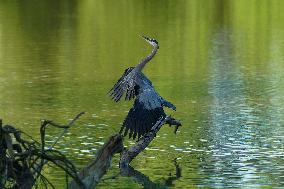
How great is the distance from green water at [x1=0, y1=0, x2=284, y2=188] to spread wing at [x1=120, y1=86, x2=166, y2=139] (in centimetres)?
91

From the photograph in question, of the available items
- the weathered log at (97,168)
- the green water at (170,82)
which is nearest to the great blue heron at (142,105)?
the green water at (170,82)

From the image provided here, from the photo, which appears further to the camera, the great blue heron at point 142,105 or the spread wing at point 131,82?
the spread wing at point 131,82

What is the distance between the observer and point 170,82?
3653 centimetres

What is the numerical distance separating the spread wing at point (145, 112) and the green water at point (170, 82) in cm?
91

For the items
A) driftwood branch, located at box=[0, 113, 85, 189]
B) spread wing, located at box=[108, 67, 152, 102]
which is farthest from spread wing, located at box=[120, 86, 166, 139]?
driftwood branch, located at box=[0, 113, 85, 189]

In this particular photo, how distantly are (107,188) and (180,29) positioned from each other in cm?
4219

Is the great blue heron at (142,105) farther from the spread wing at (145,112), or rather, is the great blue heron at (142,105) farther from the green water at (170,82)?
the green water at (170,82)

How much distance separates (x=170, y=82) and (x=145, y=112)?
656 inches

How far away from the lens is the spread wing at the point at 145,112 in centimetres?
1981

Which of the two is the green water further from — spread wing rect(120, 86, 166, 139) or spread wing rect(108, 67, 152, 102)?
spread wing rect(108, 67, 152, 102)

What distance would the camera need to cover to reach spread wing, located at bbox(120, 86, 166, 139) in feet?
65.0

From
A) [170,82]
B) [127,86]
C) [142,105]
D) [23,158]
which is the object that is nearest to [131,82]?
[127,86]

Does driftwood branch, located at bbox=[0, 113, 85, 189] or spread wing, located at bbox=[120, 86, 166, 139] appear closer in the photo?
driftwood branch, located at bbox=[0, 113, 85, 189]

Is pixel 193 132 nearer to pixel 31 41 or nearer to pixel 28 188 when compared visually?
pixel 28 188
